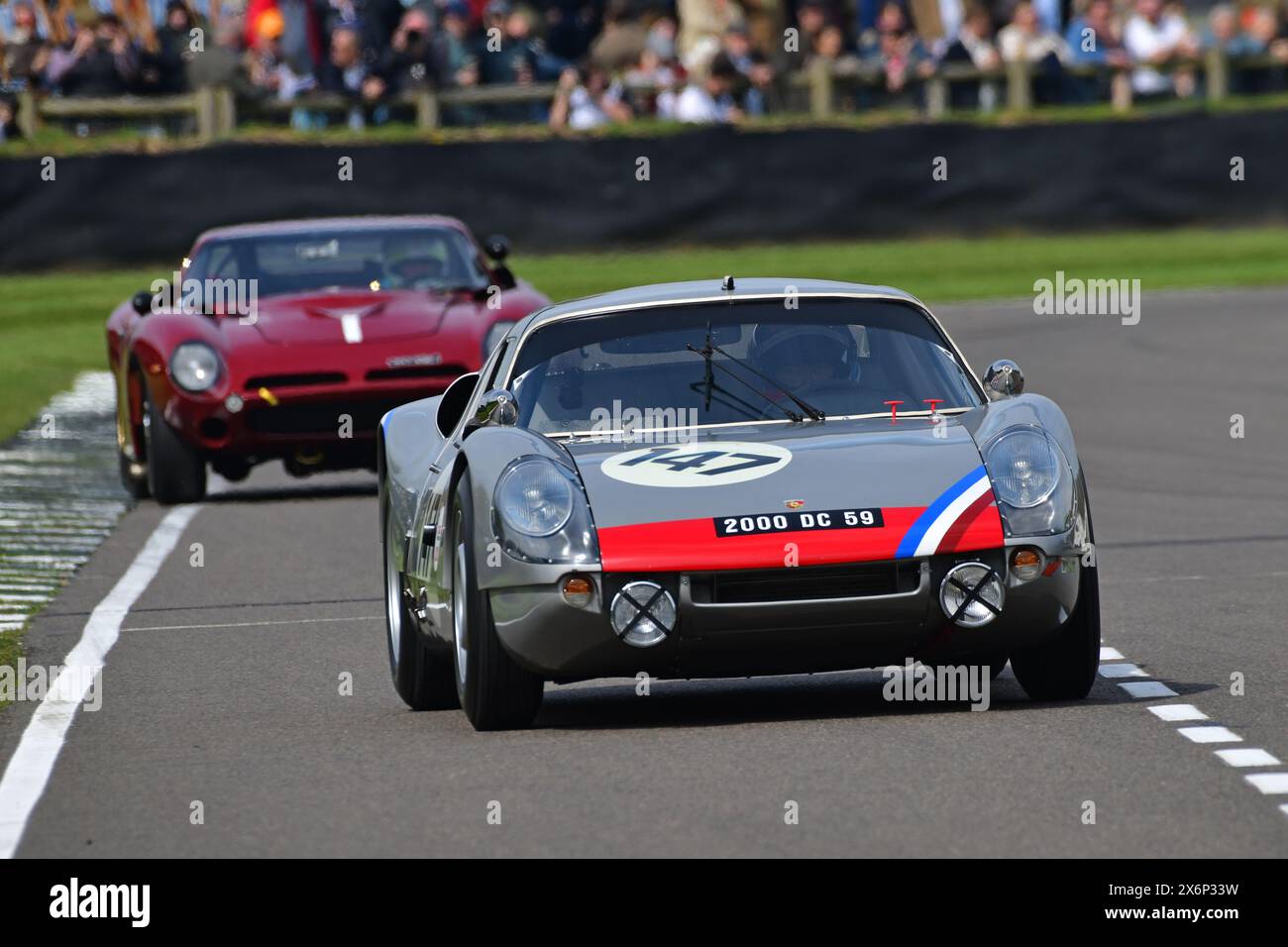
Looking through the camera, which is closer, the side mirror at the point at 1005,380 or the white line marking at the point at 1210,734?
the white line marking at the point at 1210,734

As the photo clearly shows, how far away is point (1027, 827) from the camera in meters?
5.89

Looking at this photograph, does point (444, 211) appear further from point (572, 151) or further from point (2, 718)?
point (2, 718)

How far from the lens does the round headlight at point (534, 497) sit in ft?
23.7

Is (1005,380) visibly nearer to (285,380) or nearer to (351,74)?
(285,380)

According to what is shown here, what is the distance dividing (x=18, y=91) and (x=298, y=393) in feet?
46.5

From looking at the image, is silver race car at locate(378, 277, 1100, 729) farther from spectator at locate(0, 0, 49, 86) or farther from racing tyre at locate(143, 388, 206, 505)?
spectator at locate(0, 0, 49, 86)

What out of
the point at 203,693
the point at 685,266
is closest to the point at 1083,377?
the point at 685,266

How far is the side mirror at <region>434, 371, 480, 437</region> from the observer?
856cm

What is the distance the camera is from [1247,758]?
6.68m

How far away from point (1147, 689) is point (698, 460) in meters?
1.43

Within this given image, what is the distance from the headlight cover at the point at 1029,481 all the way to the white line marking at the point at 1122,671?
0.93 metres

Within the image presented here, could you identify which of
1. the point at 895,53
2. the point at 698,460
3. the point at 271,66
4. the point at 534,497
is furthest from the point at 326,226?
the point at 895,53

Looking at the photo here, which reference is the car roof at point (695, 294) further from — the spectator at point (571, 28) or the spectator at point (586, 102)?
the spectator at point (571, 28)
